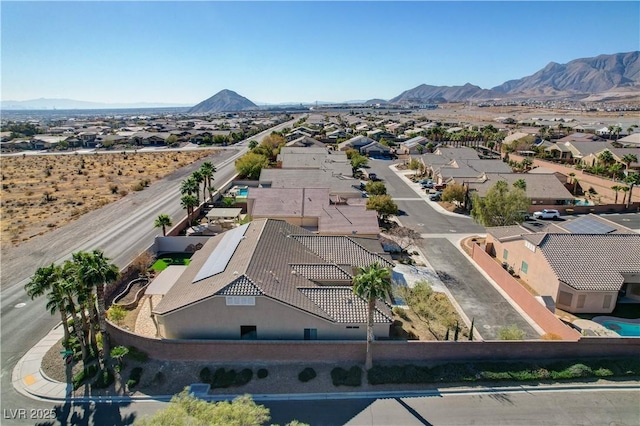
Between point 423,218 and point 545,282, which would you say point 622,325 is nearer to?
point 545,282

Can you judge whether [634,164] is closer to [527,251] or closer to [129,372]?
[527,251]

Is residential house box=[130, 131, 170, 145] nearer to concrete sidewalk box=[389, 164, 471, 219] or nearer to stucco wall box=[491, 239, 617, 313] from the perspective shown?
concrete sidewalk box=[389, 164, 471, 219]

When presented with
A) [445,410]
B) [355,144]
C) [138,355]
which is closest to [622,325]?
[445,410]

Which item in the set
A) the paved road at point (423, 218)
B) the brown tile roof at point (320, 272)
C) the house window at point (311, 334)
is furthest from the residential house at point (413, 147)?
the house window at point (311, 334)

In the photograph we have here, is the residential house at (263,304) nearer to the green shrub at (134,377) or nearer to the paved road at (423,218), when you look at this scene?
the green shrub at (134,377)

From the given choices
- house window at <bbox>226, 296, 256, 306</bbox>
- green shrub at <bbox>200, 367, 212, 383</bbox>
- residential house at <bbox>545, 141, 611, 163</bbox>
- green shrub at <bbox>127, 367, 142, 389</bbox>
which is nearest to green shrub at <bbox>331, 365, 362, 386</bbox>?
house window at <bbox>226, 296, 256, 306</bbox>

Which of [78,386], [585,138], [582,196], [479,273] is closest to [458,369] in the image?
[479,273]
